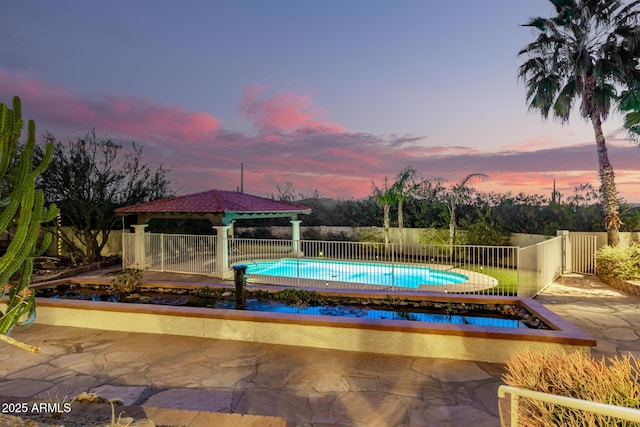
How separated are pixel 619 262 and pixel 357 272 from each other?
7.68 meters

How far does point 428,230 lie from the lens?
1683 cm

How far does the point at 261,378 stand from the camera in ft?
12.9

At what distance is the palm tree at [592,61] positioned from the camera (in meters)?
10.9

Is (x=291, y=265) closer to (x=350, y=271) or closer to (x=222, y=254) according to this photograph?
(x=350, y=271)

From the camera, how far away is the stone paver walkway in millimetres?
3244

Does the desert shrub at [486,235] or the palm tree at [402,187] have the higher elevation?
the palm tree at [402,187]

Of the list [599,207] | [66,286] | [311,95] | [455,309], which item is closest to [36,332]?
[66,286]

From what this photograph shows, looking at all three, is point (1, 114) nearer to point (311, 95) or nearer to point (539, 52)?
point (311, 95)

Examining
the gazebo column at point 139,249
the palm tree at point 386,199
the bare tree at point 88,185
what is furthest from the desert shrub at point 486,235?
the bare tree at point 88,185

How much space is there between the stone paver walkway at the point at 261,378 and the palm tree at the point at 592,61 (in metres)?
8.38

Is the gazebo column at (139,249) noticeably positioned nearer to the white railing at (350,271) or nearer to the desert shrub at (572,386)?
the white railing at (350,271)

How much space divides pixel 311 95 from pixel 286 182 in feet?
36.1

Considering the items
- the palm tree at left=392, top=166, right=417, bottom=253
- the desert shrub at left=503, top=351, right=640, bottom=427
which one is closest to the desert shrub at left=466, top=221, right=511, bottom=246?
the palm tree at left=392, top=166, right=417, bottom=253

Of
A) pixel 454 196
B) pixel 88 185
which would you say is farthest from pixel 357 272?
pixel 88 185
